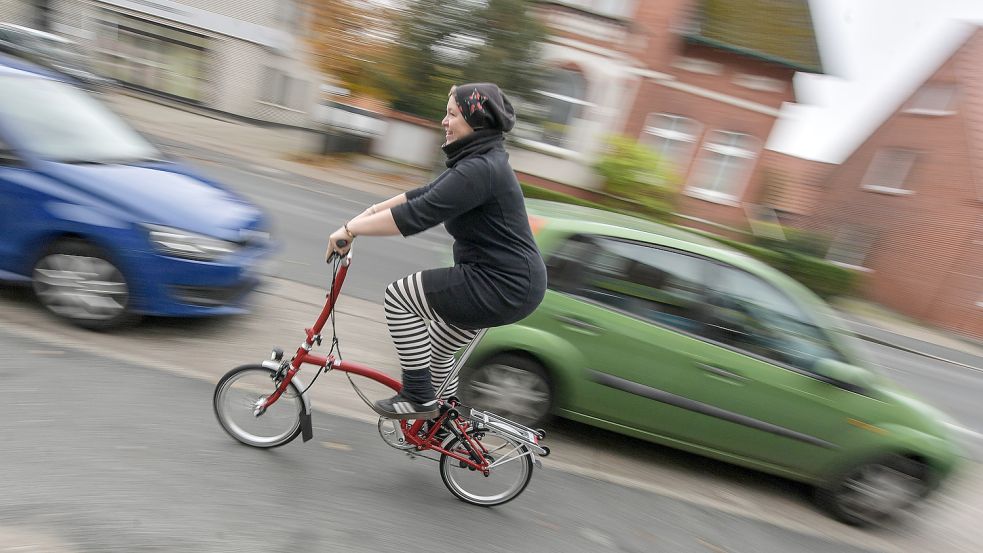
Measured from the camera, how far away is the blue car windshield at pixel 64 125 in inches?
183

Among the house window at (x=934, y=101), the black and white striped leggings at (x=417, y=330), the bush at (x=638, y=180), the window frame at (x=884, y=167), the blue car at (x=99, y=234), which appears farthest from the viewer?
the window frame at (x=884, y=167)

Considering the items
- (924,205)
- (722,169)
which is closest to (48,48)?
(722,169)

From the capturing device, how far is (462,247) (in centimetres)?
312

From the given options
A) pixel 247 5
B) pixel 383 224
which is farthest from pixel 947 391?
pixel 247 5

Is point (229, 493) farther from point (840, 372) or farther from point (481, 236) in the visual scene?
point (840, 372)

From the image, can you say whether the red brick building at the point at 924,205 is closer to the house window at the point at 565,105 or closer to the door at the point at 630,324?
the house window at the point at 565,105

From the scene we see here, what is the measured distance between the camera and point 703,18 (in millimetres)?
20859

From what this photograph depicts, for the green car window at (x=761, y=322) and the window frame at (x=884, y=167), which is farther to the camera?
the window frame at (x=884, y=167)

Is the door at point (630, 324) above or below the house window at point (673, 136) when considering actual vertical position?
below

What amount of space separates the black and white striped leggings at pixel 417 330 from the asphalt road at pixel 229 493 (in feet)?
2.69

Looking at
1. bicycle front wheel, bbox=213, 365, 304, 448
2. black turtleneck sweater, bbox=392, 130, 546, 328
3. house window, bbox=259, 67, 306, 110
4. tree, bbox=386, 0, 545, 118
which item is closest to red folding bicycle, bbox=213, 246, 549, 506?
bicycle front wheel, bbox=213, 365, 304, 448

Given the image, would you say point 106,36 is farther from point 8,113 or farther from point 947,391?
point 947,391

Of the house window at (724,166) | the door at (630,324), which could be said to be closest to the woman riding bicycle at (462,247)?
the door at (630,324)

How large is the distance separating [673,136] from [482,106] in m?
20.2
